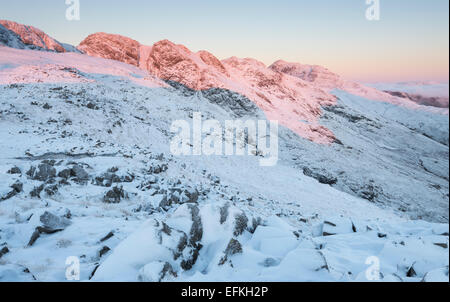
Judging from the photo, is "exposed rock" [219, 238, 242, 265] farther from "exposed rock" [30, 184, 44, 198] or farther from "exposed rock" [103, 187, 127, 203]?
"exposed rock" [30, 184, 44, 198]

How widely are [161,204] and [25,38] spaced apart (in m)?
44.8

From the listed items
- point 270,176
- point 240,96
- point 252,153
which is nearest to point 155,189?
point 270,176

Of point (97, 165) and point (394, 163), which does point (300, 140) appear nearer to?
point (394, 163)

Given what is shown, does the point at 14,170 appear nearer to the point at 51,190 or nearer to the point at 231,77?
the point at 51,190

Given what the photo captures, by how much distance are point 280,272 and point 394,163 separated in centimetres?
3606

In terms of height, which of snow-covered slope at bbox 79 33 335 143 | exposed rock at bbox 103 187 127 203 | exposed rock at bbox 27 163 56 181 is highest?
snow-covered slope at bbox 79 33 335 143

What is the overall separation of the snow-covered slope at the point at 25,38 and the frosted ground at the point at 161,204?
6762mm

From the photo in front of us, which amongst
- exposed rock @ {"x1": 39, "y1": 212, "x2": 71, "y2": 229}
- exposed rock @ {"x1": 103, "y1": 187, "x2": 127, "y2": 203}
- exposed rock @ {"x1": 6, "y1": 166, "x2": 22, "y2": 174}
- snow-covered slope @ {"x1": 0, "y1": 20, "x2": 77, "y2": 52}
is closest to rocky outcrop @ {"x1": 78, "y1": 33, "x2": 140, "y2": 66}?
snow-covered slope @ {"x1": 0, "y1": 20, "x2": 77, "y2": 52}

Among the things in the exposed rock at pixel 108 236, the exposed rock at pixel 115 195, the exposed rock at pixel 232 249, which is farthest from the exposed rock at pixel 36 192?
the exposed rock at pixel 232 249

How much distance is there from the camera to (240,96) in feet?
107

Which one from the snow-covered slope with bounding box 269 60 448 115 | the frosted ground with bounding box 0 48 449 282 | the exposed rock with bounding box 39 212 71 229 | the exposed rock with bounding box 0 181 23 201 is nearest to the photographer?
the frosted ground with bounding box 0 48 449 282

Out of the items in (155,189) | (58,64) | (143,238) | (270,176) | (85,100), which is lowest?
(270,176)

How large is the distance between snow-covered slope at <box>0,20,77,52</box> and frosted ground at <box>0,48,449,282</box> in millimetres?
6762

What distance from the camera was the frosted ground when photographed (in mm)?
3562
